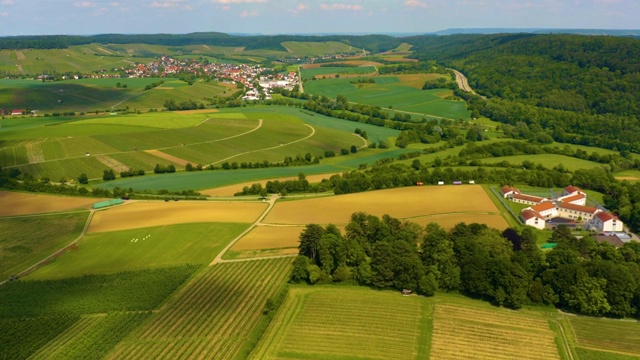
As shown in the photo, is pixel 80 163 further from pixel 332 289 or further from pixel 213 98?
pixel 213 98

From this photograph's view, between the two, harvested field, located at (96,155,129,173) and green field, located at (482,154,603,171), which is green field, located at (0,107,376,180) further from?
green field, located at (482,154,603,171)

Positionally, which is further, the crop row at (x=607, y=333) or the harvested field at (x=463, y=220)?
the harvested field at (x=463, y=220)

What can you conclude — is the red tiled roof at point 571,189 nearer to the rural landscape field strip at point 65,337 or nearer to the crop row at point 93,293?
the crop row at point 93,293

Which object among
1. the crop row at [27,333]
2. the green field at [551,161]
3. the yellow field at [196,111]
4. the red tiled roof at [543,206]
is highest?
the yellow field at [196,111]

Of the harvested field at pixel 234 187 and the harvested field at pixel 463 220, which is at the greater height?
the harvested field at pixel 463 220

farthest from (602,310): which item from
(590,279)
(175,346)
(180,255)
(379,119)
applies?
(379,119)

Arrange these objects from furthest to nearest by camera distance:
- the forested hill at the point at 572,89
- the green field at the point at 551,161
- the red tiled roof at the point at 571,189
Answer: the forested hill at the point at 572,89 → the green field at the point at 551,161 → the red tiled roof at the point at 571,189

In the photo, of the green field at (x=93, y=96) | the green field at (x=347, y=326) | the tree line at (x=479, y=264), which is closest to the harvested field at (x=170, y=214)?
the tree line at (x=479, y=264)

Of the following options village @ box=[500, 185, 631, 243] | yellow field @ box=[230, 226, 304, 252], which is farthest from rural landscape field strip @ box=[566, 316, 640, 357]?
yellow field @ box=[230, 226, 304, 252]
